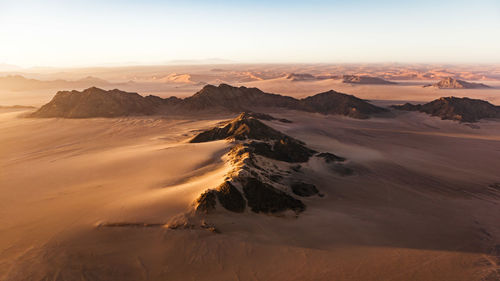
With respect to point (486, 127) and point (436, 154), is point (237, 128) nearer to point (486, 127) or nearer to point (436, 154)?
point (436, 154)

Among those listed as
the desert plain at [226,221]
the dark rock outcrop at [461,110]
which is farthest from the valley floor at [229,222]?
the dark rock outcrop at [461,110]

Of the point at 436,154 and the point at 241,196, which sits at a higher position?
the point at 241,196

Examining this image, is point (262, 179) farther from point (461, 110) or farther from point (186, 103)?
point (461, 110)

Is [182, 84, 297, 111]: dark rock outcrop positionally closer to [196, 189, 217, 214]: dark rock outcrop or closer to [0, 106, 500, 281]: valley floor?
[0, 106, 500, 281]: valley floor

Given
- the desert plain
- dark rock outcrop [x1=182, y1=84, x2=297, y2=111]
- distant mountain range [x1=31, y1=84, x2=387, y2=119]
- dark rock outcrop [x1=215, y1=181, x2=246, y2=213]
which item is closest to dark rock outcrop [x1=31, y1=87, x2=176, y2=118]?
distant mountain range [x1=31, y1=84, x2=387, y2=119]

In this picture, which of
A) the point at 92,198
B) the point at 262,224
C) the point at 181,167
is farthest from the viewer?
the point at 181,167

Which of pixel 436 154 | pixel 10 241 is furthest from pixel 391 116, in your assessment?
pixel 10 241

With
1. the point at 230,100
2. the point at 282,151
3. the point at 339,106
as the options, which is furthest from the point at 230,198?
the point at 339,106
